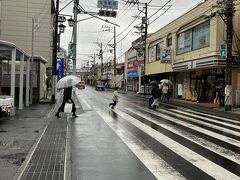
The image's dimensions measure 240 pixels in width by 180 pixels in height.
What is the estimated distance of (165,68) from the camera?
42.5 m

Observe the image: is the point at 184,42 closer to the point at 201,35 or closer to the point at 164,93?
the point at 201,35

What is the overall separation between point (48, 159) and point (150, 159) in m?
2.30

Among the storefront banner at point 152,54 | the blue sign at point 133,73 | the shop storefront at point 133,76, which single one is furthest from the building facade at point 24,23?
the shop storefront at point 133,76

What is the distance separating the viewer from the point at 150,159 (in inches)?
344

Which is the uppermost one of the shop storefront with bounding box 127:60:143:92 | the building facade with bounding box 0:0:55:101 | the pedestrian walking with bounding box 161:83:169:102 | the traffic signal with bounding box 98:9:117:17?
the building facade with bounding box 0:0:55:101

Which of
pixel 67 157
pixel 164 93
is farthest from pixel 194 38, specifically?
pixel 67 157

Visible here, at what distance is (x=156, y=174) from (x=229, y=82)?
1797cm

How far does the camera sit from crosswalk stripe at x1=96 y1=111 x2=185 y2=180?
7.35 meters

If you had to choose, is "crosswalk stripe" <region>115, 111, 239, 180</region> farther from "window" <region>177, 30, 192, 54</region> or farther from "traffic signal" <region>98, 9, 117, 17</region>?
"window" <region>177, 30, 192, 54</region>

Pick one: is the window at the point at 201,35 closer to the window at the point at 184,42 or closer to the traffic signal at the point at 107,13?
the window at the point at 184,42

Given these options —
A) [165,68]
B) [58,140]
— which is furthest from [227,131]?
[165,68]

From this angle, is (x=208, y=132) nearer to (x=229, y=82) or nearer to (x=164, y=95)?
(x=229, y=82)

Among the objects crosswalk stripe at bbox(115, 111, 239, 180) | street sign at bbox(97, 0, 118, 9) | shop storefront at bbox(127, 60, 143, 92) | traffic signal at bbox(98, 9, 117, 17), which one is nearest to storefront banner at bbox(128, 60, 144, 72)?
shop storefront at bbox(127, 60, 143, 92)

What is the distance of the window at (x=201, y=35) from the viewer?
1222 inches
